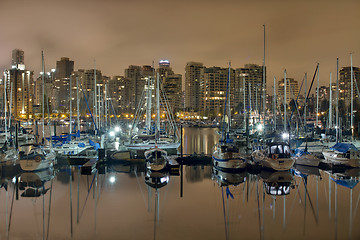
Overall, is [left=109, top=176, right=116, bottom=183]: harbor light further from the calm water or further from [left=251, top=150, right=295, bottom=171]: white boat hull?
[left=251, top=150, right=295, bottom=171]: white boat hull

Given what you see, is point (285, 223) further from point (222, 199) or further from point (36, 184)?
point (36, 184)

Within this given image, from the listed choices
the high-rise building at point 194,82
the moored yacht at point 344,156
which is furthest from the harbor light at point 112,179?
the high-rise building at point 194,82

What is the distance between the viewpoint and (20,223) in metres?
14.0

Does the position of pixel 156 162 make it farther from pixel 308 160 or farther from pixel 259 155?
pixel 308 160

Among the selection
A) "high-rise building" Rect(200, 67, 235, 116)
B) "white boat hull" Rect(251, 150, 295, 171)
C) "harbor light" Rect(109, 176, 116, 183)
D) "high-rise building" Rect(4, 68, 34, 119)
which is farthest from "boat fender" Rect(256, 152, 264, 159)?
"high-rise building" Rect(4, 68, 34, 119)

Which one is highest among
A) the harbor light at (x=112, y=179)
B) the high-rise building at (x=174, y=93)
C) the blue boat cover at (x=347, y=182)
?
the high-rise building at (x=174, y=93)

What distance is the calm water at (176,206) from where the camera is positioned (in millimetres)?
12961

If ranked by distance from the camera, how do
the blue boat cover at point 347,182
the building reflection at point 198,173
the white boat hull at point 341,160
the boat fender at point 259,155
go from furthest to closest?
the white boat hull at point 341,160
the boat fender at point 259,155
the building reflection at point 198,173
the blue boat cover at point 347,182

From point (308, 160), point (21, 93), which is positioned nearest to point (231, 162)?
point (308, 160)

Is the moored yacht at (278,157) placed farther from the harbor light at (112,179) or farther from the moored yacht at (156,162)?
the harbor light at (112,179)

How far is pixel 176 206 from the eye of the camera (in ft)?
54.3

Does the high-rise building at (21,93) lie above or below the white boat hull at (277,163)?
above

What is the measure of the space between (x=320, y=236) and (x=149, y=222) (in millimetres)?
7518

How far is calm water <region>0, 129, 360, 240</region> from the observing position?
42.5 feet
